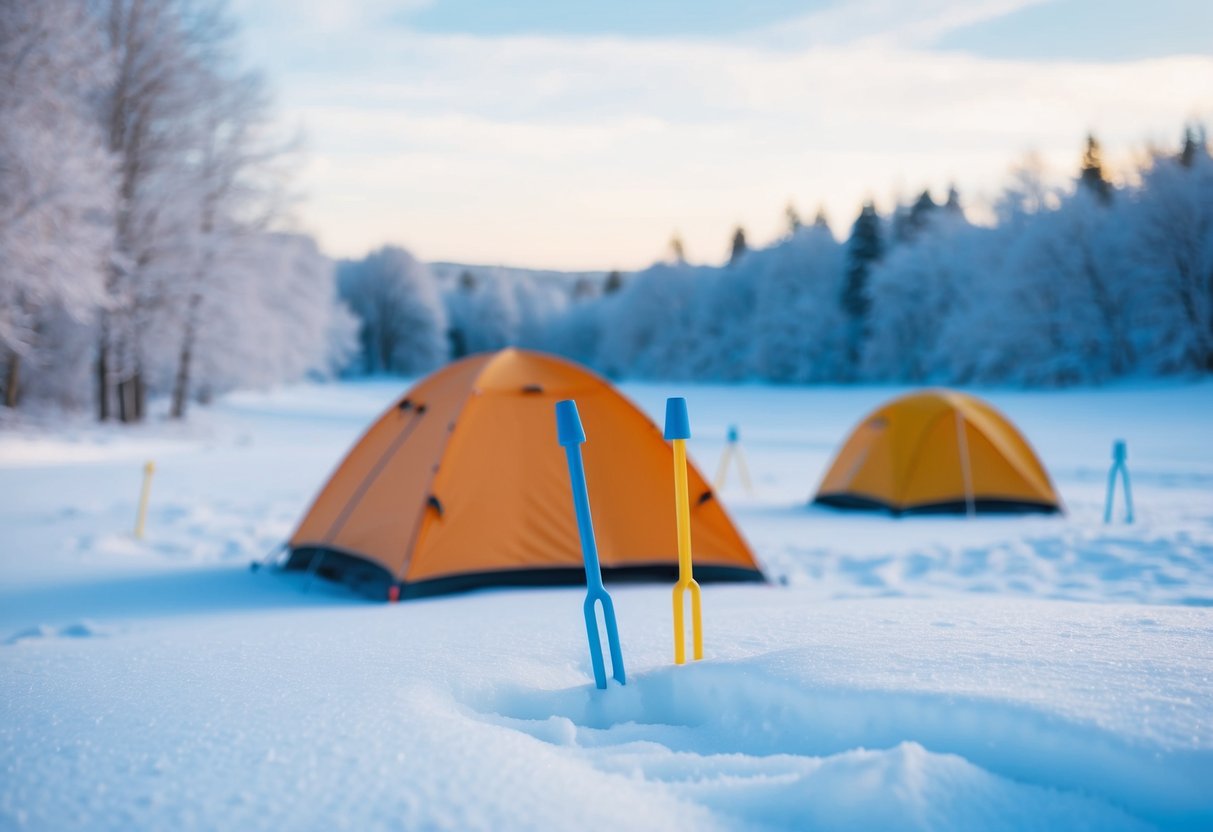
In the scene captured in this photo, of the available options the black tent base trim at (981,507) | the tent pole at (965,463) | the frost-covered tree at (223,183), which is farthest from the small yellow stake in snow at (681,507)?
the frost-covered tree at (223,183)

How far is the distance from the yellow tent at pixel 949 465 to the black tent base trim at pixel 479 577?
13.6ft

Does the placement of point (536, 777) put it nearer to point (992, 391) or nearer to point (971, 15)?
point (971, 15)

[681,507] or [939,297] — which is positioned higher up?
[939,297]

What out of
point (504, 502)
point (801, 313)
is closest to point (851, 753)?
point (504, 502)

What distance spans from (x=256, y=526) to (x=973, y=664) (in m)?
6.95

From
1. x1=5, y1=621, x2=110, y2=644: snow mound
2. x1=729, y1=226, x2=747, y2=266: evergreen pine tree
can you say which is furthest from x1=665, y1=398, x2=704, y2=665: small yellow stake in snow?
x1=729, y1=226, x2=747, y2=266: evergreen pine tree

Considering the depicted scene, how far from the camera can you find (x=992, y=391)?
29.9m

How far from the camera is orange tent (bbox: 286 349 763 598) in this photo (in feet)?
16.6

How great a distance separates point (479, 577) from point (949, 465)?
19.5 feet

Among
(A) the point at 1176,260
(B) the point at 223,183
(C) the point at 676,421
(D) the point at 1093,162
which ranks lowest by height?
(C) the point at 676,421

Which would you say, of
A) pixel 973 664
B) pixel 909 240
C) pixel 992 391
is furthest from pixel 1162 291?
pixel 973 664

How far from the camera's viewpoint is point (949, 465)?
8.93 m

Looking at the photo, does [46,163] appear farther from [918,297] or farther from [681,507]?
[918,297]

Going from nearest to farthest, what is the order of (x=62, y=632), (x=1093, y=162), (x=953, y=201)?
(x=62, y=632)
(x=1093, y=162)
(x=953, y=201)
